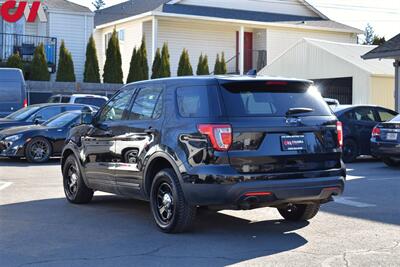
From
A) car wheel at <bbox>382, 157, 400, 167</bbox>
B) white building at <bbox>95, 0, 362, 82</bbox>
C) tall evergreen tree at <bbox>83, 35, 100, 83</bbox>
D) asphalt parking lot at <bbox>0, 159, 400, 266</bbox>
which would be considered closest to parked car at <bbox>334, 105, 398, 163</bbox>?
car wheel at <bbox>382, 157, 400, 167</bbox>

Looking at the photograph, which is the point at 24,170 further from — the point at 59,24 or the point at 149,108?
the point at 59,24

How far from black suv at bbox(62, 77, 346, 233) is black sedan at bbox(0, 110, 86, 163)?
25.8 ft

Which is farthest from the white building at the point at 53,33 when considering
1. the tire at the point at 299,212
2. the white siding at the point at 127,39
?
the tire at the point at 299,212

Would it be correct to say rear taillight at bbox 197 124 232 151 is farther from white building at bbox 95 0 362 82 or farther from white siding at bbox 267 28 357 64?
white siding at bbox 267 28 357 64

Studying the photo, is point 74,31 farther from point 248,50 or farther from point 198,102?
point 198,102

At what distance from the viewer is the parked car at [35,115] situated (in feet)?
55.1

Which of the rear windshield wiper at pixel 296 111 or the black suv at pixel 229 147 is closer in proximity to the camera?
the black suv at pixel 229 147

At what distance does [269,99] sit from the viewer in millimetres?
7164

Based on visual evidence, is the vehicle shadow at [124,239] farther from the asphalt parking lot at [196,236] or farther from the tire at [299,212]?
the tire at [299,212]

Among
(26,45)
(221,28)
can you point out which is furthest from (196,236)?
(221,28)

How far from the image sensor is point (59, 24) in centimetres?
2953

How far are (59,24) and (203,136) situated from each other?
24.2 metres

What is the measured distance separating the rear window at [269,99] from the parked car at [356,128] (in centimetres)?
907

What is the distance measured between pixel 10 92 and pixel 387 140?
11.4 metres
